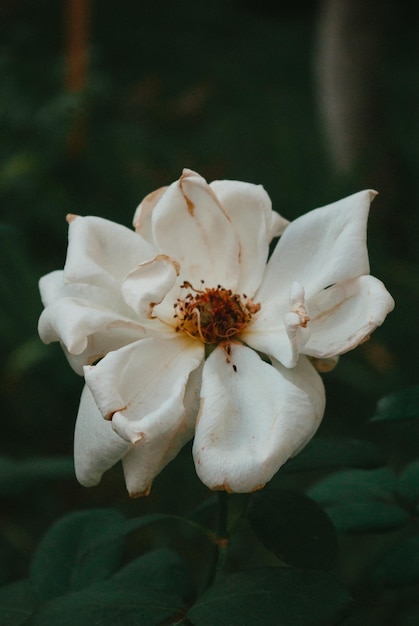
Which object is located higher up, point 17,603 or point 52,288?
point 52,288

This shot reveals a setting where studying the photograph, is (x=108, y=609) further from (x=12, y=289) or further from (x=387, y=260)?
(x=387, y=260)

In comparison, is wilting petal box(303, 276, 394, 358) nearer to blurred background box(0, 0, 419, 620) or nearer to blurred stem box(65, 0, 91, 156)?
blurred background box(0, 0, 419, 620)

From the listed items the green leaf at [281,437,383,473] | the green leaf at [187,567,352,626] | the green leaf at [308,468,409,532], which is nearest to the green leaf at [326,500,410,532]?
the green leaf at [308,468,409,532]

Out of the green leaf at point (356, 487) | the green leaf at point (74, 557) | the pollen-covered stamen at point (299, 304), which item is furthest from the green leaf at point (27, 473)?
the pollen-covered stamen at point (299, 304)

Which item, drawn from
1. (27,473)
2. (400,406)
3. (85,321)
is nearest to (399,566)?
(400,406)

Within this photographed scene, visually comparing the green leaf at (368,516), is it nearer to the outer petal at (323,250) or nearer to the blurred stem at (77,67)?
the outer petal at (323,250)

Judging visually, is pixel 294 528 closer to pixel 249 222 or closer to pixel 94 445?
pixel 94 445
